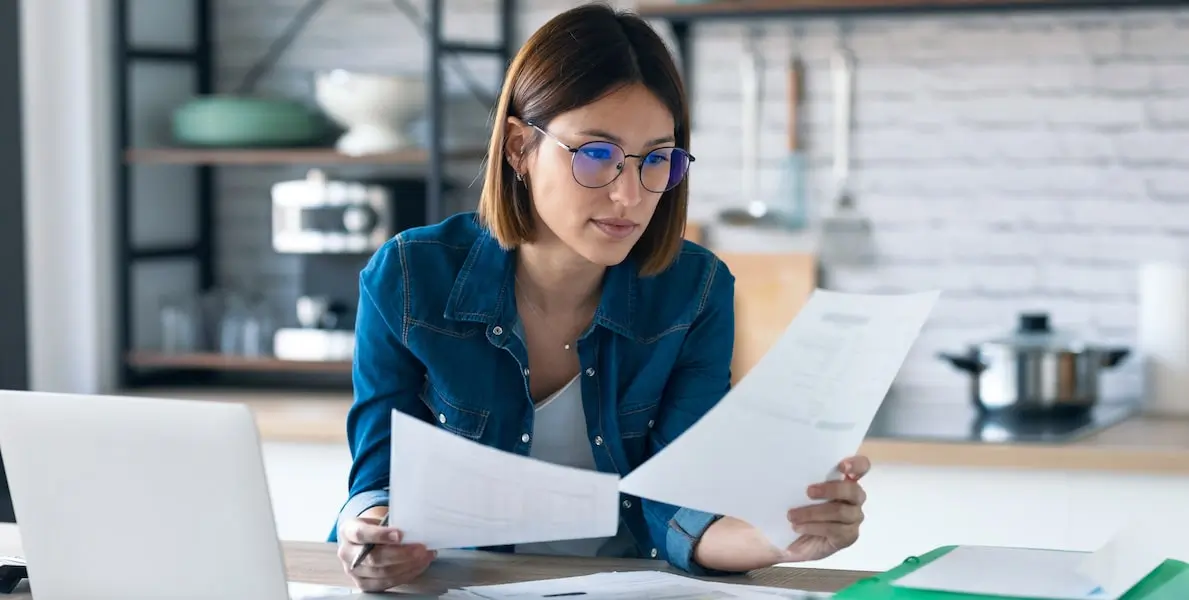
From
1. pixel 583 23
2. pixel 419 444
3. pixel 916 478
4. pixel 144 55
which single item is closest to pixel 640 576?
pixel 419 444

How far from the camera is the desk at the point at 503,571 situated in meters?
1.59

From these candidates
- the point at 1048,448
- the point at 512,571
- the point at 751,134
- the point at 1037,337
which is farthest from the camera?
the point at 751,134

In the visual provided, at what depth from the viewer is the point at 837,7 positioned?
10.4 ft

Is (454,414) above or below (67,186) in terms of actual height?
below

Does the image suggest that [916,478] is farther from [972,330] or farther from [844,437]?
[844,437]

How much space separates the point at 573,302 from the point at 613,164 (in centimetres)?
30

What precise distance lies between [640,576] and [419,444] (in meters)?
0.36

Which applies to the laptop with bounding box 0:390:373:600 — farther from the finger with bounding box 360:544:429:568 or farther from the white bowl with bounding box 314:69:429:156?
the white bowl with bounding box 314:69:429:156

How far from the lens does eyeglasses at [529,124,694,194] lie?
1.70 m

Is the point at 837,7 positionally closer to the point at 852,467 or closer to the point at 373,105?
the point at 373,105

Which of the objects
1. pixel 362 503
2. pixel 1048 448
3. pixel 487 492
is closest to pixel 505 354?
pixel 362 503

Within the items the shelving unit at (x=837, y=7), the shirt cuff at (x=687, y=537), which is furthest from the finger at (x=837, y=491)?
the shelving unit at (x=837, y=7)

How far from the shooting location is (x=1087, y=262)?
3.33 m

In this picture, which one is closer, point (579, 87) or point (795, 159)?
point (579, 87)
